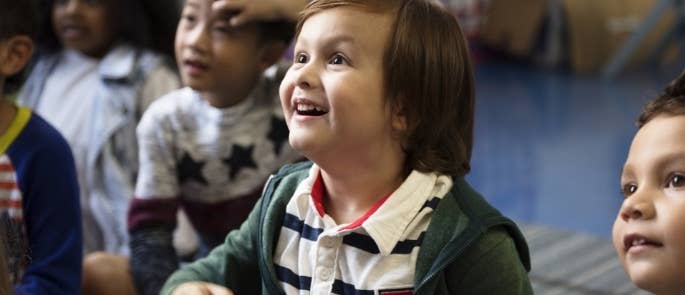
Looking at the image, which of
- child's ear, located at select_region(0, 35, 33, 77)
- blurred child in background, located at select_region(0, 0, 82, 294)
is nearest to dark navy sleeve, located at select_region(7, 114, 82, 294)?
blurred child in background, located at select_region(0, 0, 82, 294)

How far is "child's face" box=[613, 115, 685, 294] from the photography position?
0.84 meters

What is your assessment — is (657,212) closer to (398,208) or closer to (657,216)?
(657,216)

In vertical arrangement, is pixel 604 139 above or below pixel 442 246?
below

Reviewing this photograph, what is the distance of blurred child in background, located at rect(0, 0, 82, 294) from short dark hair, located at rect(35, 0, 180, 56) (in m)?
0.57

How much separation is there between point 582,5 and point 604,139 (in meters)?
1.57

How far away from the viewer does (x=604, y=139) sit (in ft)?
11.1

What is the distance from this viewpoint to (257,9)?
139 centimetres

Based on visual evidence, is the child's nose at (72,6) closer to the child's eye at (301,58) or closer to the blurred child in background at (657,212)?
the child's eye at (301,58)

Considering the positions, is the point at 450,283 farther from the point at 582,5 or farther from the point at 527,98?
the point at 582,5

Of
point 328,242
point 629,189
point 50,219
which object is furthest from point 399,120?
point 50,219

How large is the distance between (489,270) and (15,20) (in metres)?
0.82

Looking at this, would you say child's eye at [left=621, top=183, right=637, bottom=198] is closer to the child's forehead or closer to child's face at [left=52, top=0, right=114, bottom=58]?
the child's forehead

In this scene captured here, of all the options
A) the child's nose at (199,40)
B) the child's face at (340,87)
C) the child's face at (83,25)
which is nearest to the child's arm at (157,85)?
the child's face at (83,25)

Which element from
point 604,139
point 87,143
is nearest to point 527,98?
point 604,139
